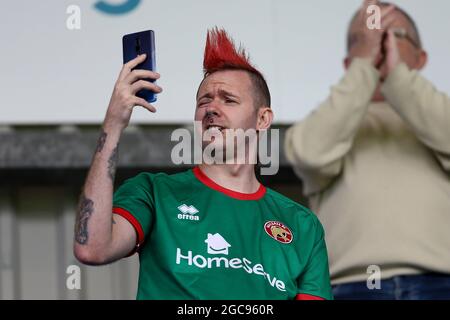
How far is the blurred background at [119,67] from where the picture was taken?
396 cm

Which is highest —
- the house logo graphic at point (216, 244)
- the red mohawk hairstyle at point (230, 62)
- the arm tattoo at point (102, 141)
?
the red mohawk hairstyle at point (230, 62)

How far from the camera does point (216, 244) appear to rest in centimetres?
257

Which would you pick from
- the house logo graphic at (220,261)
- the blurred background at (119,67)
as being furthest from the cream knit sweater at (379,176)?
the blurred background at (119,67)

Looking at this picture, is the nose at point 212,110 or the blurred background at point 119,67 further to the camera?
the blurred background at point 119,67

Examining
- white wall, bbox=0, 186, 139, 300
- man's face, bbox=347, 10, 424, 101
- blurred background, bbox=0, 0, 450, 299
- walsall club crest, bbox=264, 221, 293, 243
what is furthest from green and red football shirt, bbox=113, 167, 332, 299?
white wall, bbox=0, 186, 139, 300

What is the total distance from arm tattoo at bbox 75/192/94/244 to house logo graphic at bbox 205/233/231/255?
11.8 inches

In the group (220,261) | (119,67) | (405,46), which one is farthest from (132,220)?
(119,67)

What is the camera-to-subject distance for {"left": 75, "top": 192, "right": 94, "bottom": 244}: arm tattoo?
7.95 ft

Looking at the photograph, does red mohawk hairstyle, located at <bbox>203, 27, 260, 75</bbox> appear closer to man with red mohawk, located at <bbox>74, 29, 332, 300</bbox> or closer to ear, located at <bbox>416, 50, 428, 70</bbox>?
man with red mohawk, located at <bbox>74, 29, 332, 300</bbox>

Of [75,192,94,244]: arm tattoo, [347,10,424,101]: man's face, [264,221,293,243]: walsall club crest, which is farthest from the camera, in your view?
[347,10,424,101]: man's face

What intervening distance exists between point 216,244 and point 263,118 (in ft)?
1.56

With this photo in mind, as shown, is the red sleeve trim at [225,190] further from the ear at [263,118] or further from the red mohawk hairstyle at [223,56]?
the red mohawk hairstyle at [223,56]

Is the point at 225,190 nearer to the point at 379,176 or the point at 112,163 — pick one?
the point at 112,163

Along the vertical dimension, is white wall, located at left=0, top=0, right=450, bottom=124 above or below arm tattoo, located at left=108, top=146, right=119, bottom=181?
Result: above
